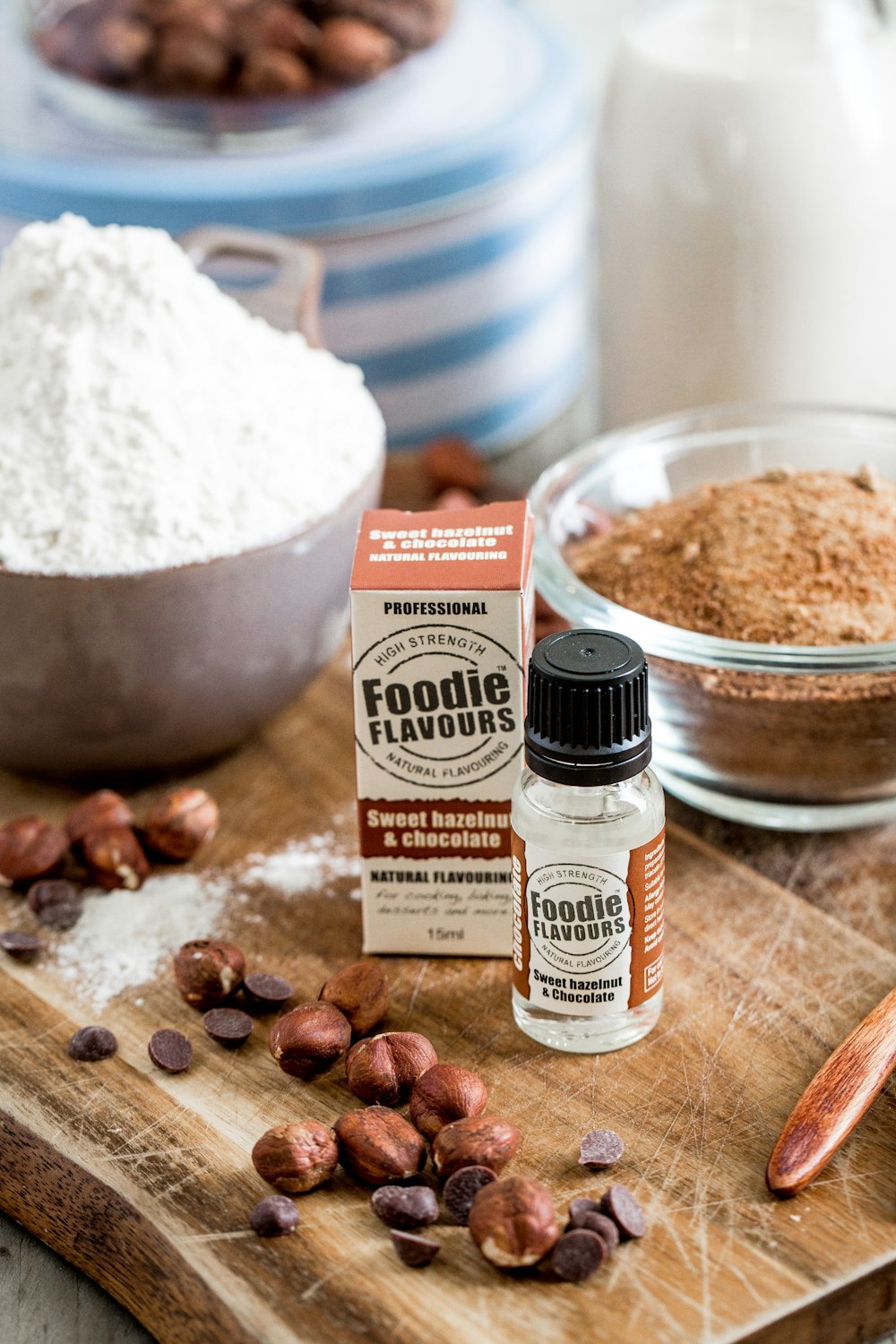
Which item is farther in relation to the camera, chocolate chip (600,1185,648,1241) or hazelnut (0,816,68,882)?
hazelnut (0,816,68,882)

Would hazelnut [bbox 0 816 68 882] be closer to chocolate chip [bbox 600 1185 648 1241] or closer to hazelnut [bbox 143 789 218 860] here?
hazelnut [bbox 143 789 218 860]

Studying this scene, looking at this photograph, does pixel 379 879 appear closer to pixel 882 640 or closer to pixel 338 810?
pixel 338 810

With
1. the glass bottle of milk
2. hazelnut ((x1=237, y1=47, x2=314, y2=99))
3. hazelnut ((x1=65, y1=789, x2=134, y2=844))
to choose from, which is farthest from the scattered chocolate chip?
hazelnut ((x1=237, y1=47, x2=314, y2=99))

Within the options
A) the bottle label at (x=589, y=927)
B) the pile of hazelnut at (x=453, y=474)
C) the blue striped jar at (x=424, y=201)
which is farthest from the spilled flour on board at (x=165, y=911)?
the blue striped jar at (x=424, y=201)

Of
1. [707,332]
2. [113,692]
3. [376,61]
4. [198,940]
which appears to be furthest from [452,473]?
[198,940]

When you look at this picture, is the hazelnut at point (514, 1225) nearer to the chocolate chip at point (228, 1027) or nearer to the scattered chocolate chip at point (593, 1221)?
the scattered chocolate chip at point (593, 1221)

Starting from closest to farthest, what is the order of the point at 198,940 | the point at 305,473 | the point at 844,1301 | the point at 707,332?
the point at 844,1301, the point at 198,940, the point at 305,473, the point at 707,332
